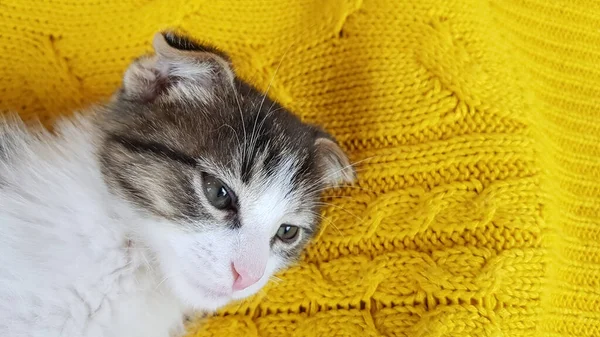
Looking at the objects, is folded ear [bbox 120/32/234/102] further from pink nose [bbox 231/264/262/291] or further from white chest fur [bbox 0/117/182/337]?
pink nose [bbox 231/264/262/291]

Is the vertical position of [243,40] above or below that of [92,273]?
above

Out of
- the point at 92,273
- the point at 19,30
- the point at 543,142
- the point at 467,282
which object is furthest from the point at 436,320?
the point at 19,30

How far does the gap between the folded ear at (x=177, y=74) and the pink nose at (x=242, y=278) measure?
1.13 feet

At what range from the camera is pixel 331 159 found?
1119mm

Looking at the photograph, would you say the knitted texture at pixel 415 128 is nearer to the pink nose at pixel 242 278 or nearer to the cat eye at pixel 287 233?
the cat eye at pixel 287 233

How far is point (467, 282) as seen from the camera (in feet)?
3.40

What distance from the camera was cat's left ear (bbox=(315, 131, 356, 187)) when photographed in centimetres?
110

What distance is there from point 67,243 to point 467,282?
29.8 inches

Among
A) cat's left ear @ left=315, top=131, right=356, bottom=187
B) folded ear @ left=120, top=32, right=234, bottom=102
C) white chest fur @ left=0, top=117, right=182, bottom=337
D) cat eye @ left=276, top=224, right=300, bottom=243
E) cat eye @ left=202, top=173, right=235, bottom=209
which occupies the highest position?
folded ear @ left=120, top=32, right=234, bottom=102

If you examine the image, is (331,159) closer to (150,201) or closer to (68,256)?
(150,201)

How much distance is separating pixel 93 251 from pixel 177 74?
36 cm

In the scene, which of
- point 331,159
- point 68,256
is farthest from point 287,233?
point 68,256

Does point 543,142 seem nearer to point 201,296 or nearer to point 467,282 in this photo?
point 467,282

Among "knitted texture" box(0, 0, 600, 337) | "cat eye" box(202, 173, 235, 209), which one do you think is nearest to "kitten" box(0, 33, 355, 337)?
"cat eye" box(202, 173, 235, 209)
